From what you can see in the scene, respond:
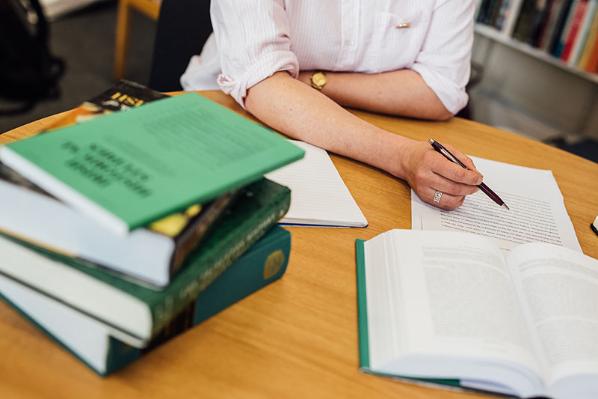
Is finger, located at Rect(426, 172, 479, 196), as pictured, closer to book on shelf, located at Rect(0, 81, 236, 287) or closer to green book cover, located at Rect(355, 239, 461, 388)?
green book cover, located at Rect(355, 239, 461, 388)

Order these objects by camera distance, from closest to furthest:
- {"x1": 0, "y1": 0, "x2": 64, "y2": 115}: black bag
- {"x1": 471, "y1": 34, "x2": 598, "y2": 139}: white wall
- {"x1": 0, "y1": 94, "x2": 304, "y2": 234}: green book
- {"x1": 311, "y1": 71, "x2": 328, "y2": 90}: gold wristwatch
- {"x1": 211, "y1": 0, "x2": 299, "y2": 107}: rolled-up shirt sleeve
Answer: {"x1": 0, "y1": 94, "x2": 304, "y2": 234}: green book
{"x1": 211, "y1": 0, "x2": 299, "y2": 107}: rolled-up shirt sleeve
{"x1": 311, "y1": 71, "x2": 328, "y2": 90}: gold wristwatch
{"x1": 0, "y1": 0, "x2": 64, "y2": 115}: black bag
{"x1": 471, "y1": 34, "x2": 598, "y2": 139}: white wall

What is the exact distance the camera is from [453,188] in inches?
37.2

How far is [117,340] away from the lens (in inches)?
22.5

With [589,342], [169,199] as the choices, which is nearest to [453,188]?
[589,342]

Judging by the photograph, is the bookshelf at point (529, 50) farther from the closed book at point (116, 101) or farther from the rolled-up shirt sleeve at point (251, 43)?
the closed book at point (116, 101)

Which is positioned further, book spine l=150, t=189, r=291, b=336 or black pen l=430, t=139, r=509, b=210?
black pen l=430, t=139, r=509, b=210

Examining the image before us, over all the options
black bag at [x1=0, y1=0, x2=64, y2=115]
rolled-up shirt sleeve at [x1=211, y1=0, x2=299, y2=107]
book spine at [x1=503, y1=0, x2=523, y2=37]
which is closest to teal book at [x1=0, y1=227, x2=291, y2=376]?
rolled-up shirt sleeve at [x1=211, y1=0, x2=299, y2=107]

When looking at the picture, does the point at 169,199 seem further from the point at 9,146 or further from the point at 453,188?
the point at 453,188

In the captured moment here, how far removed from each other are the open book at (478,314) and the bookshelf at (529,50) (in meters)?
1.84

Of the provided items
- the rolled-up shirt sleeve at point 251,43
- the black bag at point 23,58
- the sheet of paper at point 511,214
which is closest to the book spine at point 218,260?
the sheet of paper at point 511,214

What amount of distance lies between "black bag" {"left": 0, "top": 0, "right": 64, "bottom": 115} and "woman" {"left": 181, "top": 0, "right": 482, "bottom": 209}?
1.24m

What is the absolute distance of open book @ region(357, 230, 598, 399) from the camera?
25.5 inches

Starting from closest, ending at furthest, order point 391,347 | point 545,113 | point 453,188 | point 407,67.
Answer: point 391,347 → point 453,188 → point 407,67 → point 545,113

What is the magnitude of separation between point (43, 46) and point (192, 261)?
2082mm
